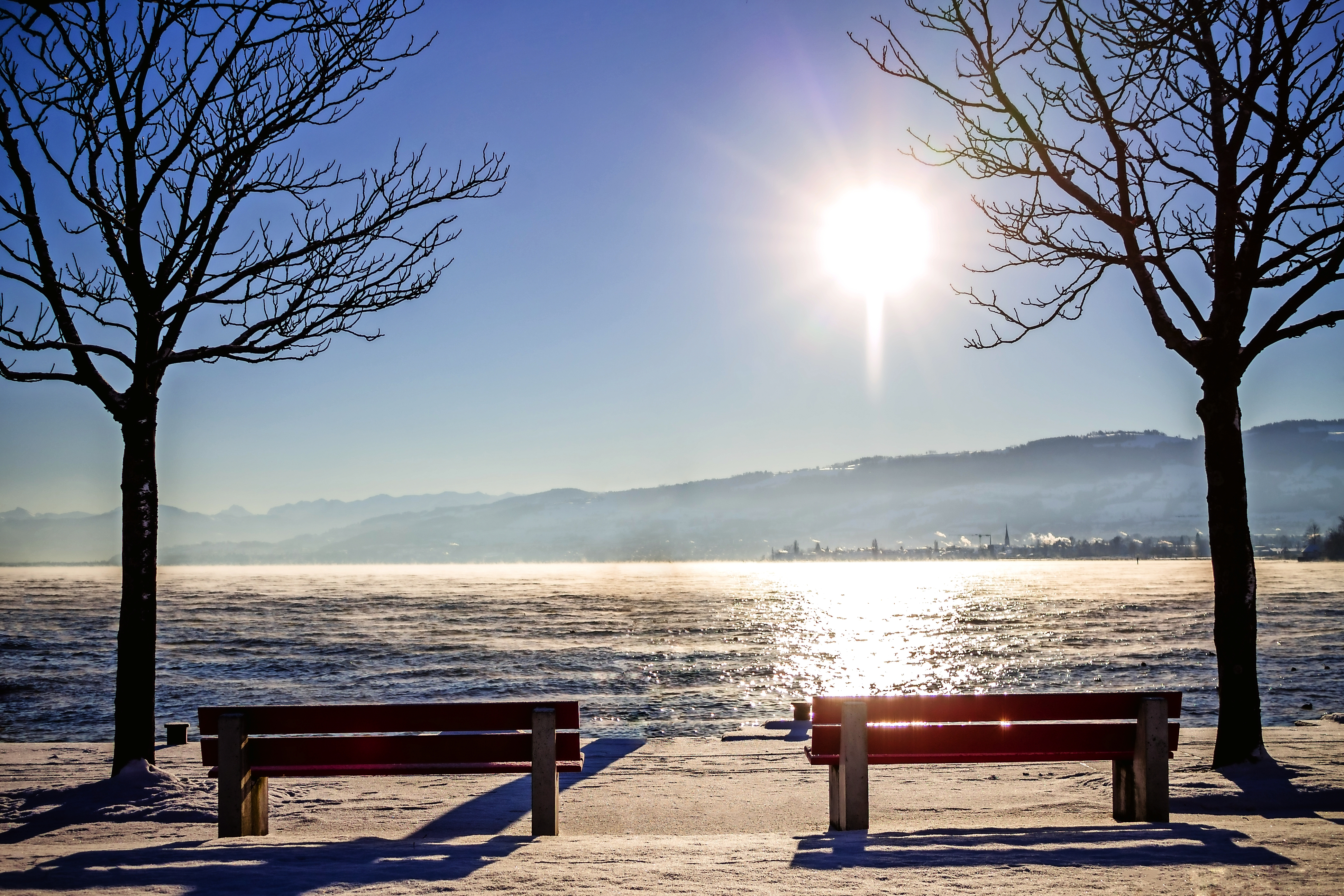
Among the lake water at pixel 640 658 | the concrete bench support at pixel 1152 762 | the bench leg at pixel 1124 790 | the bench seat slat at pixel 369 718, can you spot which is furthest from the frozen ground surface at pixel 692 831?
the lake water at pixel 640 658

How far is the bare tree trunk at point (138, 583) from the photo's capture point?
33.3 feet

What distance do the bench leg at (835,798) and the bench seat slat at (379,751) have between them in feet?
7.67

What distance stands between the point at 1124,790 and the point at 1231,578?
13.2 ft

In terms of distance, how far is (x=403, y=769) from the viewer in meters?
7.28

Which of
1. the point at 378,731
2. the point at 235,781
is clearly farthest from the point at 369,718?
the point at 235,781

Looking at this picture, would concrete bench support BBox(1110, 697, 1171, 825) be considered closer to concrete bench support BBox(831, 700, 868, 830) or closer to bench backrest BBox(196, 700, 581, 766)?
concrete bench support BBox(831, 700, 868, 830)

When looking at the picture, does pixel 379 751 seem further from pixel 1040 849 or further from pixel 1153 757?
pixel 1153 757

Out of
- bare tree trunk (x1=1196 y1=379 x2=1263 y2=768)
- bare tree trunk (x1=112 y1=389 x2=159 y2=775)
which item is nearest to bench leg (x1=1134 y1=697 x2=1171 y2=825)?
bare tree trunk (x1=1196 y1=379 x2=1263 y2=768)

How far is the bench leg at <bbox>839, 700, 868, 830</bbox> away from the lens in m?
7.39

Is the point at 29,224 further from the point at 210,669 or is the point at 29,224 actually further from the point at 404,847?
the point at 210,669

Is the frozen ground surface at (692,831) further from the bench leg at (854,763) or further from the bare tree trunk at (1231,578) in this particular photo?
the bare tree trunk at (1231,578)

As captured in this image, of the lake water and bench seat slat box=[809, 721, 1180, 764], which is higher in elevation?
bench seat slat box=[809, 721, 1180, 764]

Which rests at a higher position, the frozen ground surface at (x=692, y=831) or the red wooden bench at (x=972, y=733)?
the red wooden bench at (x=972, y=733)

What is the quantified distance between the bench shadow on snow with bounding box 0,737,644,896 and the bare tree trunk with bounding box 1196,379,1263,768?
8273 mm
